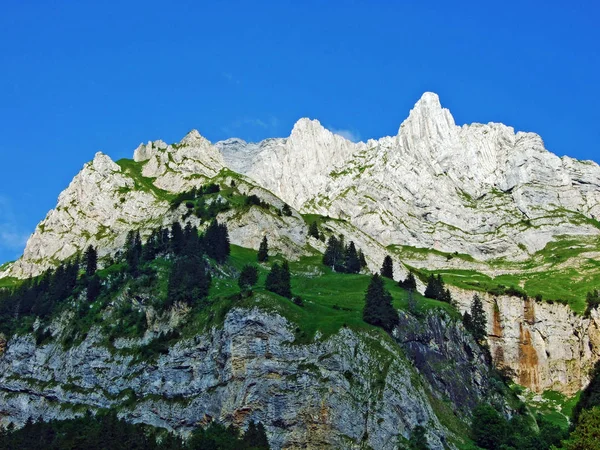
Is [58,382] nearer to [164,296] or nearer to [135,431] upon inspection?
[164,296]

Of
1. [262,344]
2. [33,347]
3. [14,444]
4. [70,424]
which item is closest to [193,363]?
[262,344]

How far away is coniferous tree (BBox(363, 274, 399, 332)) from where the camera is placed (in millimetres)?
146125

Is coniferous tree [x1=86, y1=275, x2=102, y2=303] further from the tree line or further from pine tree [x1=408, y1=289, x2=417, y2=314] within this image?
pine tree [x1=408, y1=289, x2=417, y2=314]

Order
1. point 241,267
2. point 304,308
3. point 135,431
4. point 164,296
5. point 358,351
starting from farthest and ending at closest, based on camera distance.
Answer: point 241,267, point 164,296, point 304,308, point 358,351, point 135,431

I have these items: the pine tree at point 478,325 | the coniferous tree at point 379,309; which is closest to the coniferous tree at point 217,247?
the coniferous tree at point 379,309

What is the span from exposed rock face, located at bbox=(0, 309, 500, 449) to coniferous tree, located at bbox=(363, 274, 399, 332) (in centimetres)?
875

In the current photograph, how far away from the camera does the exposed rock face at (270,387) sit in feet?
411

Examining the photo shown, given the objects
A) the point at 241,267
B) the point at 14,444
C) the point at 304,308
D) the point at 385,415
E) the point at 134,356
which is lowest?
the point at 14,444

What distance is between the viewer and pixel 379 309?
148250 millimetres

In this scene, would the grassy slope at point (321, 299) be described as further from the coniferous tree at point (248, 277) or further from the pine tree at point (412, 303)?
the coniferous tree at point (248, 277)

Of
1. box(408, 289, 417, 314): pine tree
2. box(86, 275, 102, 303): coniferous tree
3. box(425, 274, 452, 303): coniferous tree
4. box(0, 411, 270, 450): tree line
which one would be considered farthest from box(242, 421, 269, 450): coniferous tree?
box(425, 274, 452, 303): coniferous tree

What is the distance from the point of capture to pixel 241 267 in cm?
19000

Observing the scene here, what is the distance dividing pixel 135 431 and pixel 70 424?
18767mm

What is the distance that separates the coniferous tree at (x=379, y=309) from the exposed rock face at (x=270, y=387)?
28.7 feet
